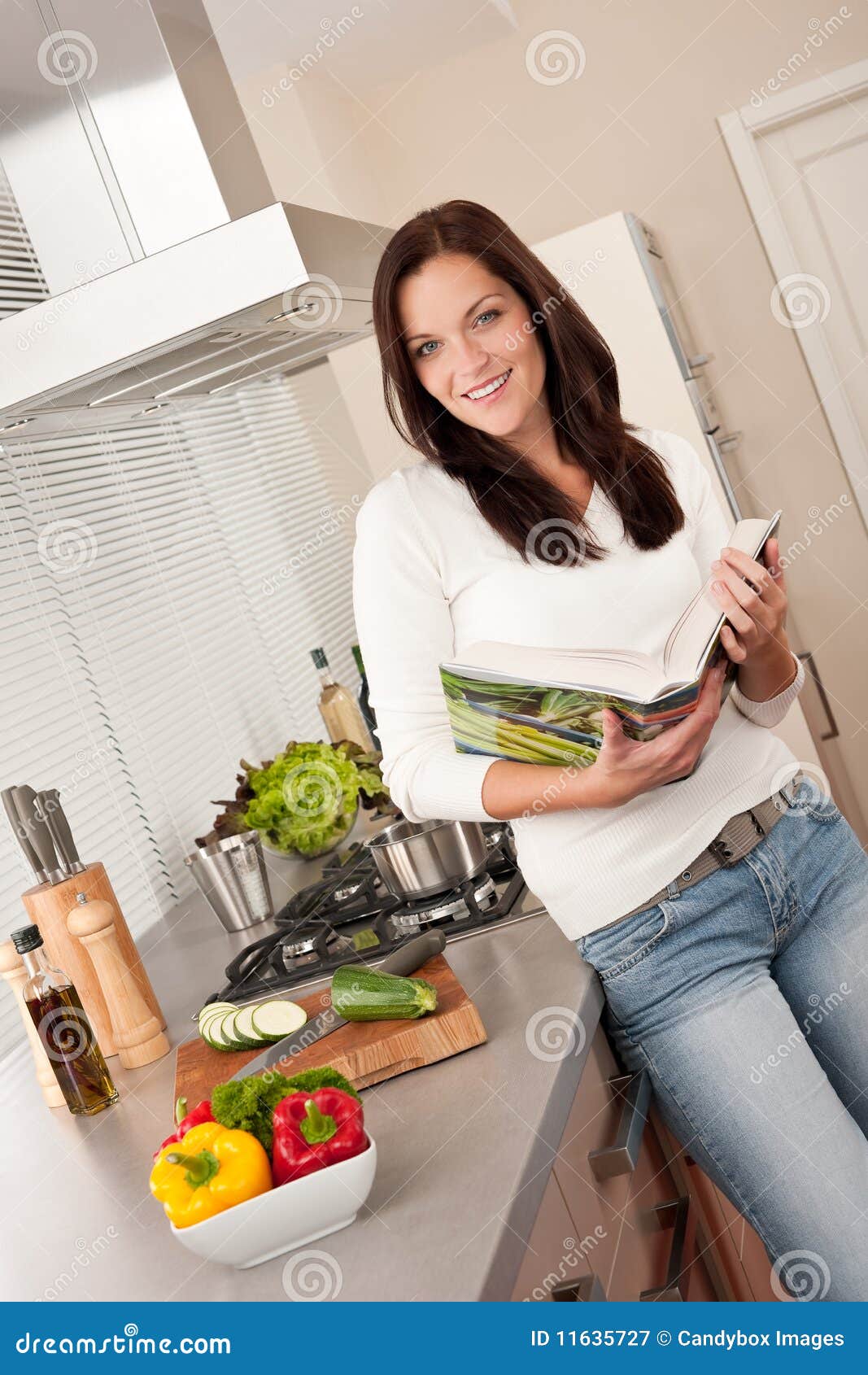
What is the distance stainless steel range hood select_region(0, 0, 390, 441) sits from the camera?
128cm

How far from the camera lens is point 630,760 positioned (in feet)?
3.49

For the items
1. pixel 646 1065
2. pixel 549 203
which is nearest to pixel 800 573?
pixel 549 203

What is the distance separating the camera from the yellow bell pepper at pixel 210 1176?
0.84 m

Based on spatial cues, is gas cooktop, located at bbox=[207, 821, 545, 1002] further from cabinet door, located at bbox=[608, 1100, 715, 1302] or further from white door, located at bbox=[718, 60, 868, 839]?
white door, located at bbox=[718, 60, 868, 839]

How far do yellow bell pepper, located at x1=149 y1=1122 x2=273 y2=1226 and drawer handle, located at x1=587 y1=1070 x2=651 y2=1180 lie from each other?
0.34m

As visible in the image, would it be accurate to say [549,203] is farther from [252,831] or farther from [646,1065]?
[646,1065]

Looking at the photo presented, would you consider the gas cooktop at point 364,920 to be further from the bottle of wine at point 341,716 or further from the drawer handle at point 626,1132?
the bottle of wine at point 341,716

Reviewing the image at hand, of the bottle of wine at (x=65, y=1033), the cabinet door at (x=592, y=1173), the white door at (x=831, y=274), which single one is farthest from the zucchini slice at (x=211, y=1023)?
the white door at (x=831, y=274)

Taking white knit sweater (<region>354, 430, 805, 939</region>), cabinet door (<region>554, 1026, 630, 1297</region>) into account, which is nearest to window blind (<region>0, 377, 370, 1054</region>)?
white knit sweater (<region>354, 430, 805, 939</region>)

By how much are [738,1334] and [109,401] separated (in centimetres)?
132

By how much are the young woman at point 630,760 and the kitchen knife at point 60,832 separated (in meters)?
0.42

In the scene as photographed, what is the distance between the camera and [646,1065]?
1.17 m

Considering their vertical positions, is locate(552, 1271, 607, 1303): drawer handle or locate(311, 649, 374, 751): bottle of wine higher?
locate(311, 649, 374, 751): bottle of wine

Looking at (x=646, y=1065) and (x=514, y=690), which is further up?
(x=514, y=690)
